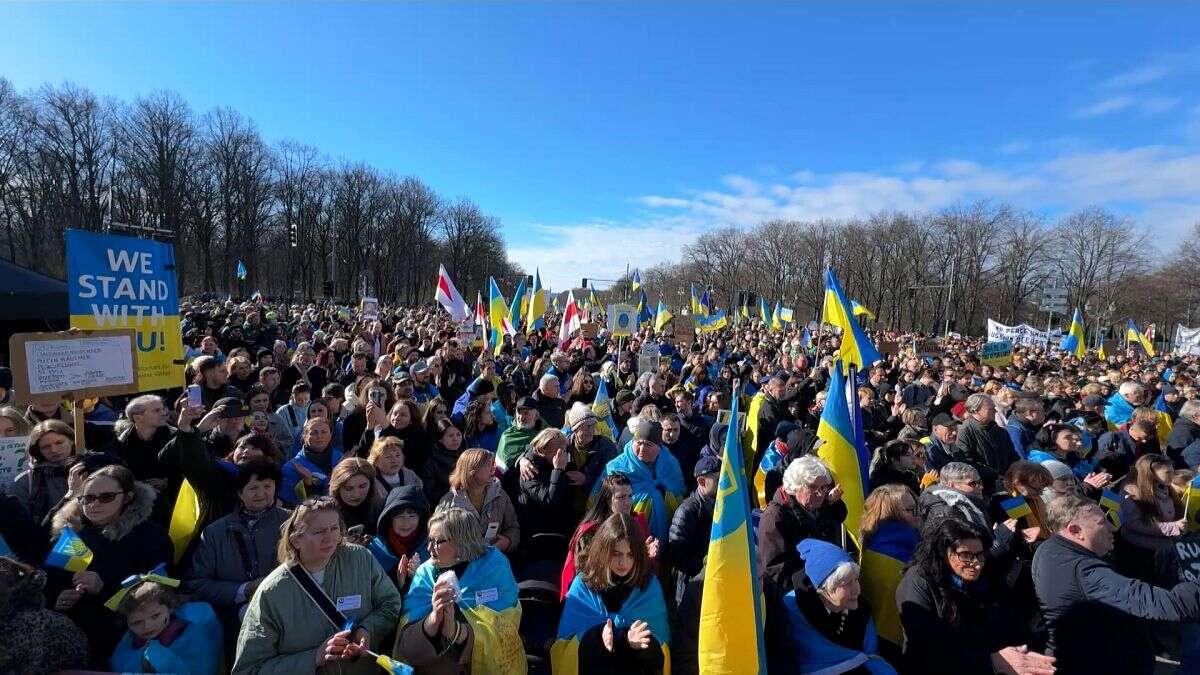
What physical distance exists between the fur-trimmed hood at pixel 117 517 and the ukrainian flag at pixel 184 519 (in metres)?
0.50

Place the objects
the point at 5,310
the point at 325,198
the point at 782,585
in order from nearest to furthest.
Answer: the point at 782,585 → the point at 5,310 → the point at 325,198

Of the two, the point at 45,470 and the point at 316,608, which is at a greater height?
the point at 45,470

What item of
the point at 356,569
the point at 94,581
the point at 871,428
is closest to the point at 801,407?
the point at 871,428

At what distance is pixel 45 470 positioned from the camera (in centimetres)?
387

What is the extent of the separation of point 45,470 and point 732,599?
4382 millimetres

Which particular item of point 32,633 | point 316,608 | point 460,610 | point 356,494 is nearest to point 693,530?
point 460,610

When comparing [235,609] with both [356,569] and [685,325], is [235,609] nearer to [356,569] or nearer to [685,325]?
[356,569]

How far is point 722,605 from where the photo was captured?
2803mm

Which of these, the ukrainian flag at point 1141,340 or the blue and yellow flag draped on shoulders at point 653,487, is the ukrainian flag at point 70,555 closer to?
the blue and yellow flag draped on shoulders at point 653,487

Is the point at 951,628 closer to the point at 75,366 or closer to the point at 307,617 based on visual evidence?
the point at 307,617

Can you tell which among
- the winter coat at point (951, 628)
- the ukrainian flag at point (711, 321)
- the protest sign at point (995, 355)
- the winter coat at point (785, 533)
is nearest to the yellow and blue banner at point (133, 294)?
the winter coat at point (785, 533)

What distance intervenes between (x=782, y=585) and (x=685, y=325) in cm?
1519

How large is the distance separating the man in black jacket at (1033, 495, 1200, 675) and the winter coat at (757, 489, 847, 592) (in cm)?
116

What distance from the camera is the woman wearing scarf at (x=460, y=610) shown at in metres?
2.70
